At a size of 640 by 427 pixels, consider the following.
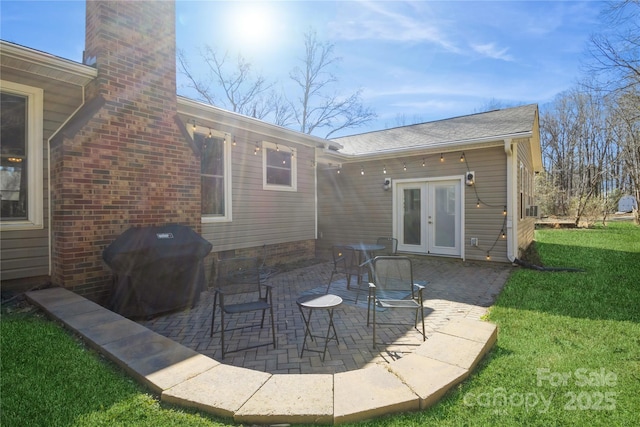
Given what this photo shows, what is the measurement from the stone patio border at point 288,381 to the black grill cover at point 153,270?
3.17 feet

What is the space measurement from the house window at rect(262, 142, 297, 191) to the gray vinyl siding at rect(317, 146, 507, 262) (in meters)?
2.27

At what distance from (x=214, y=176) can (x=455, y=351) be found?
17.9 feet

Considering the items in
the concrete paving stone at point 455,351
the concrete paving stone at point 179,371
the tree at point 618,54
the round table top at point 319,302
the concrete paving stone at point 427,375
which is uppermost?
the tree at point 618,54

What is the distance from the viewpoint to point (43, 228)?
4.36m

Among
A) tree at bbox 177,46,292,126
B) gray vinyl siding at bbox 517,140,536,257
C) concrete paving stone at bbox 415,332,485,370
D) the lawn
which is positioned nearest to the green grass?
the lawn

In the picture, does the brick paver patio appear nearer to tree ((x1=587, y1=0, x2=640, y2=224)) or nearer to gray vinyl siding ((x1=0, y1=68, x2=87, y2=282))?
gray vinyl siding ((x1=0, y1=68, x2=87, y2=282))

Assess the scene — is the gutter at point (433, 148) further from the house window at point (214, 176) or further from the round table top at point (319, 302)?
the round table top at point (319, 302)

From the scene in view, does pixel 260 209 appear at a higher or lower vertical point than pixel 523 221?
higher

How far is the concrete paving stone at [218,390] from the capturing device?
1.98 meters

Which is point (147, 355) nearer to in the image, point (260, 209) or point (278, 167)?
point (260, 209)

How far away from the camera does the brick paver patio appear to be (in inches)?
118

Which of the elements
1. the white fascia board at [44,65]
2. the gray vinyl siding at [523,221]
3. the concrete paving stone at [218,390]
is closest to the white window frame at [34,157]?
the white fascia board at [44,65]

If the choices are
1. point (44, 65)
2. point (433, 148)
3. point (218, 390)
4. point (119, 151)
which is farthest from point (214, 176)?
point (433, 148)

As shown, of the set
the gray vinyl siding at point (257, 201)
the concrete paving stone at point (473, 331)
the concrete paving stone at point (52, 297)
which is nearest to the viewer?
the concrete paving stone at point (473, 331)
